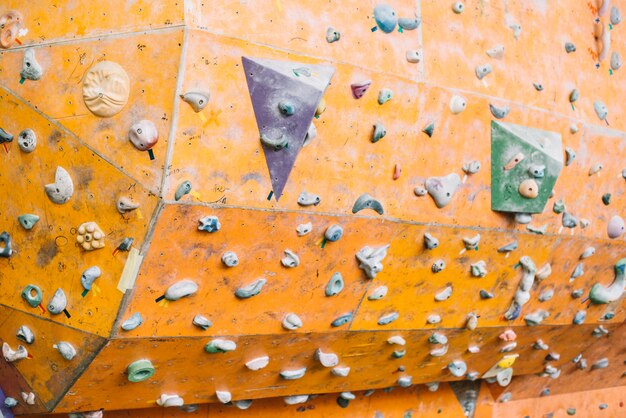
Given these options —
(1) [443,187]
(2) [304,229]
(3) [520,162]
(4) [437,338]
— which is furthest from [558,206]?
(2) [304,229]

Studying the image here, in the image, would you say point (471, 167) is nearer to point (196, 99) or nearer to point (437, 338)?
point (437, 338)

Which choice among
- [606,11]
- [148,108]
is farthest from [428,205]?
[606,11]

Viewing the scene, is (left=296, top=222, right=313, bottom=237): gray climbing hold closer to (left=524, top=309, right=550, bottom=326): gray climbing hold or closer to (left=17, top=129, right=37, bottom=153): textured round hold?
(left=17, top=129, right=37, bottom=153): textured round hold

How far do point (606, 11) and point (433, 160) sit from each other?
149 centimetres

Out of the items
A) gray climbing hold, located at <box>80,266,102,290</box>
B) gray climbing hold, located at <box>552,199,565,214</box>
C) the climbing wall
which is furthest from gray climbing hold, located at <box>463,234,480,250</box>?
gray climbing hold, located at <box>80,266,102,290</box>

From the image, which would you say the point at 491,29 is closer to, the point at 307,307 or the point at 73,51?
the point at 307,307

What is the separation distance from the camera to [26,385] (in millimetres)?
3367

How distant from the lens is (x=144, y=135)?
2.82m

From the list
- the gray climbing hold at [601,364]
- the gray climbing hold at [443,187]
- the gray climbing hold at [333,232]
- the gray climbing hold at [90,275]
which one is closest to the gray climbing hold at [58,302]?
the gray climbing hold at [90,275]

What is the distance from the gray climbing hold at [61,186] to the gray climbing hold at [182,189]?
0.41m

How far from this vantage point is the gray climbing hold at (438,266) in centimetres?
373

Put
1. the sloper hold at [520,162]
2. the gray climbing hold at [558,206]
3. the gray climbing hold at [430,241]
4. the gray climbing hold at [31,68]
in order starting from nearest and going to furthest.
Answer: the gray climbing hold at [31,68], the gray climbing hold at [430,241], the sloper hold at [520,162], the gray climbing hold at [558,206]

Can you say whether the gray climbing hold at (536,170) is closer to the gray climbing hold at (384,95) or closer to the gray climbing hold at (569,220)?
the gray climbing hold at (569,220)

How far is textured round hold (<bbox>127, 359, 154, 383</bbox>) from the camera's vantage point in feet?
10.7
